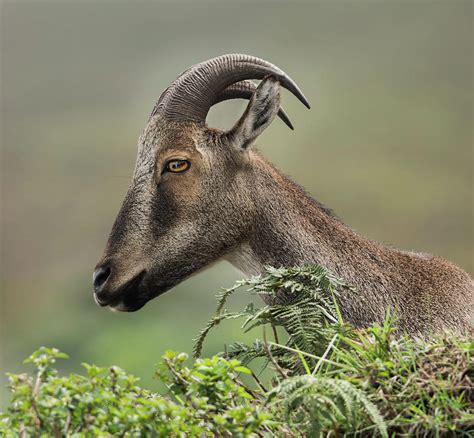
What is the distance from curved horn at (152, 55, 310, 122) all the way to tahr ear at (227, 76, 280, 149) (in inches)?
7.8

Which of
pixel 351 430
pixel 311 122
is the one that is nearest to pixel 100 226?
pixel 311 122

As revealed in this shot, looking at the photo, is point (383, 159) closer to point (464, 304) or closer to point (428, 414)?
point (464, 304)

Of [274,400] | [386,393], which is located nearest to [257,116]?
[274,400]

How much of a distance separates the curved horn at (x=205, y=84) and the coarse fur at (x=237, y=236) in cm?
17

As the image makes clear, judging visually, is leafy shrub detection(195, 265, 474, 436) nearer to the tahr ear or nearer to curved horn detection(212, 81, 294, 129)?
the tahr ear

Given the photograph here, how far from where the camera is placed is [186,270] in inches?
297

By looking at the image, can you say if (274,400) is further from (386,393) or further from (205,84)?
(205,84)

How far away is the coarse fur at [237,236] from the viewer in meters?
7.40

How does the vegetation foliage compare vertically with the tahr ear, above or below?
below

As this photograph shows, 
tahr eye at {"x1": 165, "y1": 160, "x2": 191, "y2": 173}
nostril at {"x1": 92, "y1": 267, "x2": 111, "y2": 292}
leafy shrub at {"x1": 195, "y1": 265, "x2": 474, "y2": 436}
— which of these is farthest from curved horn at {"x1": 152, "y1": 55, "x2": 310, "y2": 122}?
leafy shrub at {"x1": 195, "y1": 265, "x2": 474, "y2": 436}

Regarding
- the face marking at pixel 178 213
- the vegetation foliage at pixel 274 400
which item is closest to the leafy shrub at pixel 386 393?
the vegetation foliage at pixel 274 400

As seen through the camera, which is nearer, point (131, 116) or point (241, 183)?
point (241, 183)

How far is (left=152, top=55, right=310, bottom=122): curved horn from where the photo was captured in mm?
7930

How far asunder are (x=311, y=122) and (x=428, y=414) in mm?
26689
